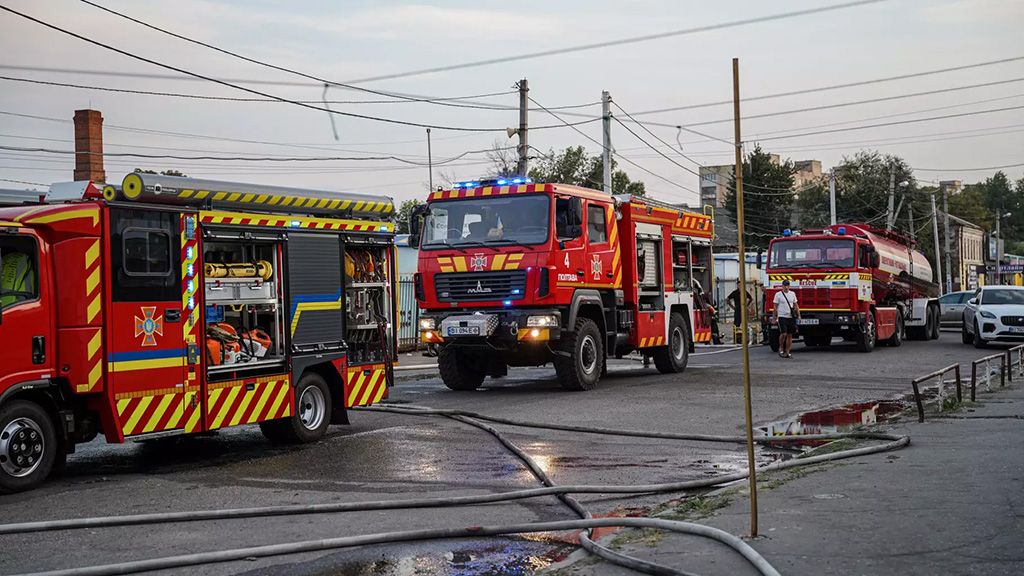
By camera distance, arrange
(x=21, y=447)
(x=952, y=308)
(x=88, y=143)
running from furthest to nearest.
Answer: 1. (x=952, y=308)
2. (x=88, y=143)
3. (x=21, y=447)

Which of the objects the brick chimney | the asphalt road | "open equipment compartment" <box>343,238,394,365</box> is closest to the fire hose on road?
the asphalt road

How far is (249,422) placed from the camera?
11461 mm

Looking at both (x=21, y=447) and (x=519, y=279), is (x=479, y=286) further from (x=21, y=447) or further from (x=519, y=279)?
(x=21, y=447)

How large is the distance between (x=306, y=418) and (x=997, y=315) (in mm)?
21153

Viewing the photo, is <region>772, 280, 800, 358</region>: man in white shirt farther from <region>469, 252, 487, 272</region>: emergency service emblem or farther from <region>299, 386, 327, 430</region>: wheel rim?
<region>299, 386, 327, 430</region>: wheel rim

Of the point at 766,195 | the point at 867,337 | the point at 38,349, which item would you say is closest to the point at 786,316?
the point at 867,337

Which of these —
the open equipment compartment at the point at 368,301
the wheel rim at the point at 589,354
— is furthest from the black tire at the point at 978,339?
the open equipment compartment at the point at 368,301

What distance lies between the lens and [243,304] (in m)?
11.6

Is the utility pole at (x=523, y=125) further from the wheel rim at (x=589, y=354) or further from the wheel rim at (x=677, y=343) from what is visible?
the wheel rim at (x=589, y=354)

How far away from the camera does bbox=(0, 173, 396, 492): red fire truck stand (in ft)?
31.4

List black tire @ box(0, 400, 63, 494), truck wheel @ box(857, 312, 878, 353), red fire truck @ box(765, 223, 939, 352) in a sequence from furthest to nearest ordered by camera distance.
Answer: truck wheel @ box(857, 312, 878, 353)
red fire truck @ box(765, 223, 939, 352)
black tire @ box(0, 400, 63, 494)

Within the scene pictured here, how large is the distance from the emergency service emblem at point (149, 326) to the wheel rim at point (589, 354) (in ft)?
29.2

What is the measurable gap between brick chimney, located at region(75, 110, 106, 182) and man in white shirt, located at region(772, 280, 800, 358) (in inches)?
783

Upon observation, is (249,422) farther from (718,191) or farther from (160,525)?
(718,191)
